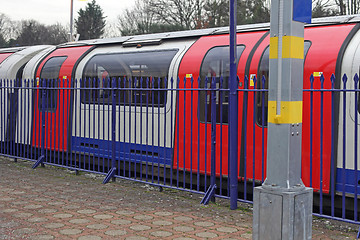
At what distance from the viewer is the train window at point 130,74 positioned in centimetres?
844

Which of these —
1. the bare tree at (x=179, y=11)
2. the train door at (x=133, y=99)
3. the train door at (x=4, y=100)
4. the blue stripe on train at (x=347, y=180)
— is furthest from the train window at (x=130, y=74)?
the bare tree at (x=179, y=11)

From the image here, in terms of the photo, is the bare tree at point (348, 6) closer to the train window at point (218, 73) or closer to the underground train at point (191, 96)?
the underground train at point (191, 96)

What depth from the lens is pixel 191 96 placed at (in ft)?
21.7

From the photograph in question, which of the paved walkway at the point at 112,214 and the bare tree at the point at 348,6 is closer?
the paved walkway at the point at 112,214

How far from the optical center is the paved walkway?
5.43 meters

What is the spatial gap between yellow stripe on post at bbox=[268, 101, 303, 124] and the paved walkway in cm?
213

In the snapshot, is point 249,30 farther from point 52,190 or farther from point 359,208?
point 52,190

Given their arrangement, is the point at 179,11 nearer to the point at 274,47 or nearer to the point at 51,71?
the point at 51,71

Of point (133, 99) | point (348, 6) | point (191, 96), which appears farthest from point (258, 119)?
point (348, 6)

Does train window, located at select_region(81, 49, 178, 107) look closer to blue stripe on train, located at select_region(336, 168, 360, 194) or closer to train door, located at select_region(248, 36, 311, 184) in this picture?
train door, located at select_region(248, 36, 311, 184)

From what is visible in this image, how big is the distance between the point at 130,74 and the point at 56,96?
1979 mm

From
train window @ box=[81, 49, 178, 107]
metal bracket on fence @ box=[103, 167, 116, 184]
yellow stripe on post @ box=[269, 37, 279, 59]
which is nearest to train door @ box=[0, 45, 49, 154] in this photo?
train window @ box=[81, 49, 178, 107]

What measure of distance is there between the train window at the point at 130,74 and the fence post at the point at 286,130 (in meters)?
4.57

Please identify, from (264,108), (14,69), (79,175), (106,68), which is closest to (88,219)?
(264,108)
